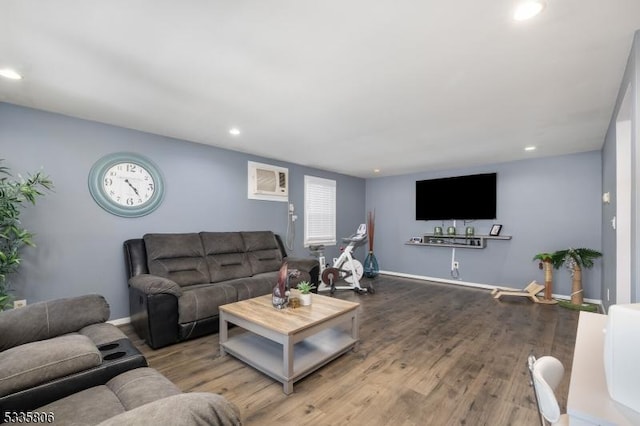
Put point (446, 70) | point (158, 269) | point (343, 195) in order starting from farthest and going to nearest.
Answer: point (343, 195), point (158, 269), point (446, 70)

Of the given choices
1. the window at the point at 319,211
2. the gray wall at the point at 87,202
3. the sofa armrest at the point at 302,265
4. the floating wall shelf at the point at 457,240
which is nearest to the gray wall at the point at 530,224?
the floating wall shelf at the point at 457,240

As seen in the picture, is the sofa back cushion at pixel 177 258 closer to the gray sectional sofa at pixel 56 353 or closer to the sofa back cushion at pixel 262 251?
the sofa back cushion at pixel 262 251

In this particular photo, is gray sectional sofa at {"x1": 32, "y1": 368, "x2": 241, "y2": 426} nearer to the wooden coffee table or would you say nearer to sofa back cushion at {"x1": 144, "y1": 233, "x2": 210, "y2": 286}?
the wooden coffee table

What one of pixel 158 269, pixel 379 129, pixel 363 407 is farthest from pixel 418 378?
pixel 158 269

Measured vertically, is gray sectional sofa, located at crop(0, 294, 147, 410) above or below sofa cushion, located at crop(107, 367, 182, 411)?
above

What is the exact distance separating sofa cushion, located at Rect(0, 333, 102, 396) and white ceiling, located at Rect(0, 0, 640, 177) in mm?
1702

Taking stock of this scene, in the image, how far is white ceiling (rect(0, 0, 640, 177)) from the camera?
4.90 ft

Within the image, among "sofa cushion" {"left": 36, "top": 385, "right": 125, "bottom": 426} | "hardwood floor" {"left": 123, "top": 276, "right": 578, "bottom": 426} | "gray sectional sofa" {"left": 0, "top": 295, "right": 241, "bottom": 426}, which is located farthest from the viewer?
"hardwood floor" {"left": 123, "top": 276, "right": 578, "bottom": 426}

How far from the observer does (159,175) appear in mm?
3598

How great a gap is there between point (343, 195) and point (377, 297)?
2.60 meters

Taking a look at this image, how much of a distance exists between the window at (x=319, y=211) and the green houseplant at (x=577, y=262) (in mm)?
3823

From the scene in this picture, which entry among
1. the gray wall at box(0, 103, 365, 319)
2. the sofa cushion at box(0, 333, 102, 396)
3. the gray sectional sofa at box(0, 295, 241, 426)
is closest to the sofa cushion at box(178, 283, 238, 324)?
the gray wall at box(0, 103, 365, 319)

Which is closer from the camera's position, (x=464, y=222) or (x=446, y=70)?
(x=446, y=70)

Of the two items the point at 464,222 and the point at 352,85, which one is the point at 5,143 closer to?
the point at 352,85
